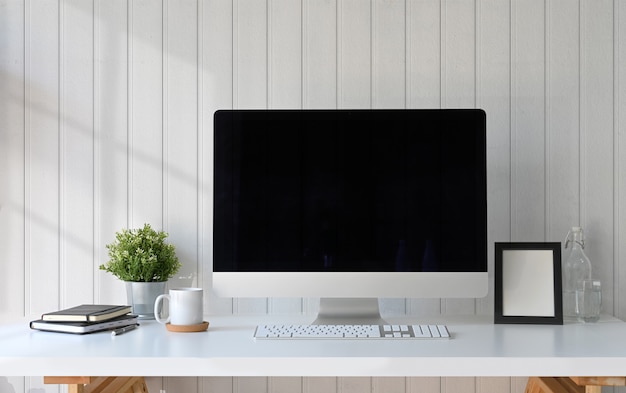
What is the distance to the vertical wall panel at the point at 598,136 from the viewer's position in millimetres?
2154

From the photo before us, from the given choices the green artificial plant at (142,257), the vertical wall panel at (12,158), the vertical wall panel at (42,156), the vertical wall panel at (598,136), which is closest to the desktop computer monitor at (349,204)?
the green artificial plant at (142,257)

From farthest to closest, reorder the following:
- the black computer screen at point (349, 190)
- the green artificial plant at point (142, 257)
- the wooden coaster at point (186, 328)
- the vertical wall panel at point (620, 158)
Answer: the vertical wall panel at point (620, 158)
the green artificial plant at point (142, 257)
the black computer screen at point (349, 190)
the wooden coaster at point (186, 328)

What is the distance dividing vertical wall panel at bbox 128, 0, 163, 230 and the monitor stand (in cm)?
62

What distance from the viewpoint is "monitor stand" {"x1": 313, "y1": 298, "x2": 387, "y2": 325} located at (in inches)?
76.1

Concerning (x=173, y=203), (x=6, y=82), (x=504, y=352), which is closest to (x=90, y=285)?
(x=173, y=203)

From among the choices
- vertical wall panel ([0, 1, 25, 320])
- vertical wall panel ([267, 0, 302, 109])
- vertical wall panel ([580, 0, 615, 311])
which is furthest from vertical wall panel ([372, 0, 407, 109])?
vertical wall panel ([0, 1, 25, 320])

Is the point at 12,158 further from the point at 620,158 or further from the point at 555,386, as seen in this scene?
the point at 620,158

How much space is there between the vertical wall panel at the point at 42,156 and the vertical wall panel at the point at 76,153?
23 millimetres

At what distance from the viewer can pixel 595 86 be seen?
2162mm

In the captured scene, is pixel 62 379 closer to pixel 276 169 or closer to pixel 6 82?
pixel 276 169

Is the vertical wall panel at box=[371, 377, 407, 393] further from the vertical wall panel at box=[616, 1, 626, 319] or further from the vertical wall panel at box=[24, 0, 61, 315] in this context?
the vertical wall panel at box=[24, 0, 61, 315]

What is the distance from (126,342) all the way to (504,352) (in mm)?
874

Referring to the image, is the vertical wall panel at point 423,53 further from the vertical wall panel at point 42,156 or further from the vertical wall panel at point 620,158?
the vertical wall panel at point 42,156

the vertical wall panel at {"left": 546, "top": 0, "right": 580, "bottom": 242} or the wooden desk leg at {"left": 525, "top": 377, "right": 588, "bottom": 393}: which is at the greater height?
the vertical wall panel at {"left": 546, "top": 0, "right": 580, "bottom": 242}
